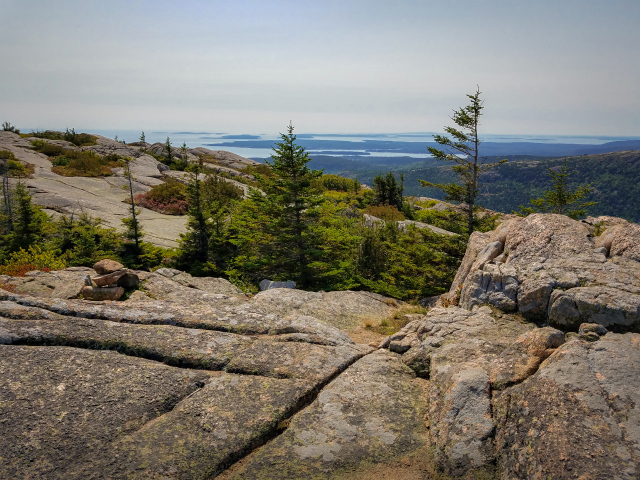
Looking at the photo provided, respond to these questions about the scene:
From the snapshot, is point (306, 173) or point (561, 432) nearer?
point (561, 432)

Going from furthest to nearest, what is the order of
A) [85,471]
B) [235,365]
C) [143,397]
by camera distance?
[235,365] → [143,397] → [85,471]

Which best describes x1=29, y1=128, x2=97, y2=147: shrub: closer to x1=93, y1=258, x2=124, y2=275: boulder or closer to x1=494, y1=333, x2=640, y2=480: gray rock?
x1=93, y1=258, x2=124, y2=275: boulder

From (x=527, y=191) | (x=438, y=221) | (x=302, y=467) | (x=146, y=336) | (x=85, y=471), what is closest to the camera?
(x=85, y=471)

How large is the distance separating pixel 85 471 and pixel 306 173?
43.0 feet

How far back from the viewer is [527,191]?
591ft

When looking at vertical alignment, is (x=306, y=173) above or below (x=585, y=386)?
above

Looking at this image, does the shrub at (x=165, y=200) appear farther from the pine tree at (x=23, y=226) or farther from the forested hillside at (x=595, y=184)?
the forested hillside at (x=595, y=184)

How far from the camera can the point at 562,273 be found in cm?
658

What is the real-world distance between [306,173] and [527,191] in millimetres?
196208

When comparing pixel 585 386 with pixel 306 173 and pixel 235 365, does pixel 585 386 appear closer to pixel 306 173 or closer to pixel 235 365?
pixel 235 365

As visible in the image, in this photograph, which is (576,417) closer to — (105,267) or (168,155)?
(105,267)

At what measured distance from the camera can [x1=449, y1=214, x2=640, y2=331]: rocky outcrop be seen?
216 inches

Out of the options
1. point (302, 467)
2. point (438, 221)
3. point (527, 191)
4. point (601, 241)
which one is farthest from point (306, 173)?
point (527, 191)

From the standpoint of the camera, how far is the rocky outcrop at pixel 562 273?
5484 millimetres
